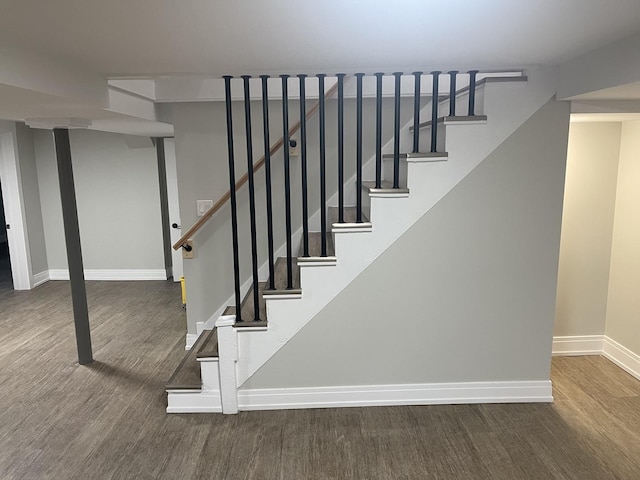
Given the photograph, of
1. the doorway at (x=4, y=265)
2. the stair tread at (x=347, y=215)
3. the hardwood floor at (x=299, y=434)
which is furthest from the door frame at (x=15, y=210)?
the stair tread at (x=347, y=215)

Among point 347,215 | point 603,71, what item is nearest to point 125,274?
point 347,215

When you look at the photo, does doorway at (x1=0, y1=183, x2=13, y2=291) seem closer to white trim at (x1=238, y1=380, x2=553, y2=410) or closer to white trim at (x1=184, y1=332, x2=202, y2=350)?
white trim at (x1=184, y1=332, x2=202, y2=350)

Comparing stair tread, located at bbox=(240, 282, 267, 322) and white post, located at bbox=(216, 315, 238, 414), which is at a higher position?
stair tread, located at bbox=(240, 282, 267, 322)

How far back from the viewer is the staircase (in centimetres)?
269

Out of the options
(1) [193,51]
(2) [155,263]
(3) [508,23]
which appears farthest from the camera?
(2) [155,263]

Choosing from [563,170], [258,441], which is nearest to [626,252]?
[563,170]

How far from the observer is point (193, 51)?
209 cm

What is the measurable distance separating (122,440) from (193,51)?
217 centimetres

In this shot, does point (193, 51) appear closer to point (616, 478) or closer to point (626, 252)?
point (616, 478)

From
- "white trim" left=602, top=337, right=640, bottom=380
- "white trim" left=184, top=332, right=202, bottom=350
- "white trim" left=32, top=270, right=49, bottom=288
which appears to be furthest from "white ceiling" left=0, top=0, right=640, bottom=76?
"white trim" left=32, top=270, right=49, bottom=288

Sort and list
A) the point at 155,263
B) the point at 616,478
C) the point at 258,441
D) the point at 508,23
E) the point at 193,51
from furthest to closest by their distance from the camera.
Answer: the point at 155,263, the point at 258,441, the point at 616,478, the point at 193,51, the point at 508,23

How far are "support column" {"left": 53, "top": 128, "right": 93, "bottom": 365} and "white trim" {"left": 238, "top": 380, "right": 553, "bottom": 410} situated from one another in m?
1.69

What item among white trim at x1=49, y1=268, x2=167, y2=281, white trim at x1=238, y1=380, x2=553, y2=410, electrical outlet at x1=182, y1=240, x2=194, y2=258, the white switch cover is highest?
the white switch cover

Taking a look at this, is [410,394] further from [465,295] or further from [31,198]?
[31,198]
